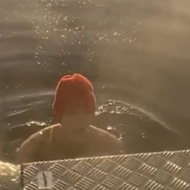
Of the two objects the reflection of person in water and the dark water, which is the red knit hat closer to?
the reflection of person in water

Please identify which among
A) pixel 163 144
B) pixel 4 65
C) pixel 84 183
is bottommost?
pixel 163 144

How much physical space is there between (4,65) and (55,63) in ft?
0.87

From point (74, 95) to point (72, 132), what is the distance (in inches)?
5.7

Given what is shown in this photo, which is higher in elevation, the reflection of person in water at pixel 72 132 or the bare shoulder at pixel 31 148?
the reflection of person in water at pixel 72 132

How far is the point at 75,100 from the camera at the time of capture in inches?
68.5

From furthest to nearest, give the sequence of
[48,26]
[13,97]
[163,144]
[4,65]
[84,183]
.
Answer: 1. [48,26]
2. [4,65]
3. [13,97]
4. [163,144]
5. [84,183]

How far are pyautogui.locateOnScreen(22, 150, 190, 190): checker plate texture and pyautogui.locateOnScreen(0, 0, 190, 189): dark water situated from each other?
0.88 meters

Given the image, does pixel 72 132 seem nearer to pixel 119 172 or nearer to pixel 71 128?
pixel 71 128

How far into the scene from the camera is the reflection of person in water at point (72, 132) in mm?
1740

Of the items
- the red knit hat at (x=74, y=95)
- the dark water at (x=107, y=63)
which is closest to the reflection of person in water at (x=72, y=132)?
the red knit hat at (x=74, y=95)

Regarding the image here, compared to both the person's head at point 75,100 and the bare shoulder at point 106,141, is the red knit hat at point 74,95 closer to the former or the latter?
the person's head at point 75,100

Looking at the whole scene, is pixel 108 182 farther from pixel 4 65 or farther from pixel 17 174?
pixel 4 65

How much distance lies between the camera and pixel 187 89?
2.59 m

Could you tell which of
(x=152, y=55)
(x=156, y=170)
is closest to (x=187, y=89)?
(x=152, y=55)
